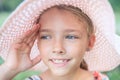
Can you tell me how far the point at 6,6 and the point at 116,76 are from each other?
5.58 ft

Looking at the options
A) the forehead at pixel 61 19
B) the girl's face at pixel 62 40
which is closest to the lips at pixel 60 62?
the girl's face at pixel 62 40

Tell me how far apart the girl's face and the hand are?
4.1 inches

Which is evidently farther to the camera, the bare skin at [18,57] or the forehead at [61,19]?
the bare skin at [18,57]

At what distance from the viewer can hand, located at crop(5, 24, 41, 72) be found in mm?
2076

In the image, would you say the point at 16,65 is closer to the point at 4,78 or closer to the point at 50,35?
the point at 4,78

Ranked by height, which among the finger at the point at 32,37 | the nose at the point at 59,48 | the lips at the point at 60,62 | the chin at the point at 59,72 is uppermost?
the finger at the point at 32,37

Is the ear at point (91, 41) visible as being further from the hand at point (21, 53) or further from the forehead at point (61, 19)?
the hand at point (21, 53)

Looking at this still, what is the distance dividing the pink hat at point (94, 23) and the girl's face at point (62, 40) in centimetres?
5

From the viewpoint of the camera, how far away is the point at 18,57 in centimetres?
213

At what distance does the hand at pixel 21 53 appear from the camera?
2.08m

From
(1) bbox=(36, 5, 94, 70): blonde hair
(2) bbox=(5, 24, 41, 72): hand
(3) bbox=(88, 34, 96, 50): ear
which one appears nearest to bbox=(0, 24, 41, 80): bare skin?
(2) bbox=(5, 24, 41, 72): hand

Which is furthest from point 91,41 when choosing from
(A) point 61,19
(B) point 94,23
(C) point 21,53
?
(C) point 21,53

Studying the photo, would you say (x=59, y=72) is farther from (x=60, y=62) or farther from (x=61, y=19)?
(x=61, y=19)

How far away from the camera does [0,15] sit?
4.41 m
